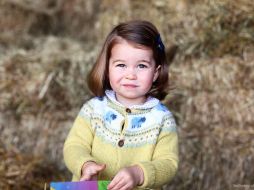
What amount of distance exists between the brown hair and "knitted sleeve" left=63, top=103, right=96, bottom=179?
0.13m

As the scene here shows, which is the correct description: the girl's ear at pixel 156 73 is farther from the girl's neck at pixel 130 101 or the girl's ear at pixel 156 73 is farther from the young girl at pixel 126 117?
the girl's neck at pixel 130 101

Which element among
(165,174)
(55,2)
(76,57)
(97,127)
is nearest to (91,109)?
(97,127)

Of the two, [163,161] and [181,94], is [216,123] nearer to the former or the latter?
[181,94]

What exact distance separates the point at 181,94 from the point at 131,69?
1351mm

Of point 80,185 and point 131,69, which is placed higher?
point 131,69

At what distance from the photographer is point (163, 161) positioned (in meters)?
2.42

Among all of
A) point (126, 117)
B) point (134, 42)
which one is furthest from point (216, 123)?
point (134, 42)

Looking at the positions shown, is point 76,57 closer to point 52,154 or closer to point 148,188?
point 52,154

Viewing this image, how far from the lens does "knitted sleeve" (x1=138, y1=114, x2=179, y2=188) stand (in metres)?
2.28

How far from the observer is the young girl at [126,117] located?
8.06 ft

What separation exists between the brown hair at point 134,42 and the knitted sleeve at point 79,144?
13cm

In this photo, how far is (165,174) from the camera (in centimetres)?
238

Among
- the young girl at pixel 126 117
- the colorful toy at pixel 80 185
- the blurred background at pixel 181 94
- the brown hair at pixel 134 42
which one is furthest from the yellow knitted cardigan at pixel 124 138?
the blurred background at pixel 181 94

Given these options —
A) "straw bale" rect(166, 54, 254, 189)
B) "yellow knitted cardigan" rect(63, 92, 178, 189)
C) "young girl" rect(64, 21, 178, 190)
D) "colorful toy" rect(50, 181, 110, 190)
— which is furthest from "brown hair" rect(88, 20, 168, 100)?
"straw bale" rect(166, 54, 254, 189)
